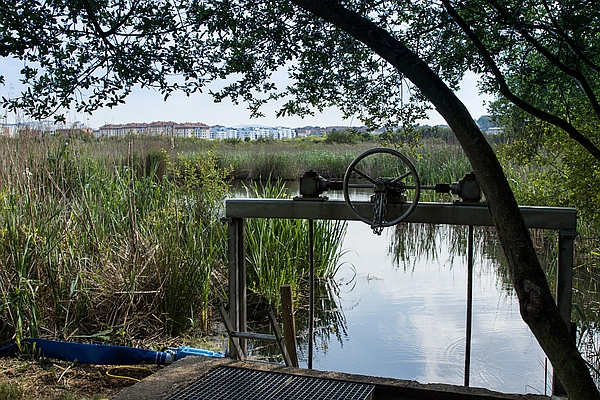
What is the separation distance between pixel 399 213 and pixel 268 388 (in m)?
0.86

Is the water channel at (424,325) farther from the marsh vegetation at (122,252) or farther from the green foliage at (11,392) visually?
the green foliage at (11,392)

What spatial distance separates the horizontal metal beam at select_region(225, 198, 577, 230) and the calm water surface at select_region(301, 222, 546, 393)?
1957 millimetres

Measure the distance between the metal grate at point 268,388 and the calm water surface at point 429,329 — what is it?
184 cm

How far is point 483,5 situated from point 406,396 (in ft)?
5.80

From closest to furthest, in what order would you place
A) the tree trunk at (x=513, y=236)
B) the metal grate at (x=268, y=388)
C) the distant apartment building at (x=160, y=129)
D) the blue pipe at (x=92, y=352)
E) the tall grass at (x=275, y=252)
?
the tree trunk at (x=513, y=236)
the metal grate at (x=268, y=388)
the blue pipe at (x=92, y=352)
the tall grass at (x=275, y=252)
the distant apartment building at (x=160, y=129)

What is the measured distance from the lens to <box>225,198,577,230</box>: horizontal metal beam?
2223mm

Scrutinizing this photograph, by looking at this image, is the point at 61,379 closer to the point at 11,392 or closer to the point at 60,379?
the point at 60,379

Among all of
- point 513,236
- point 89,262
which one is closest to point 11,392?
point 89,262

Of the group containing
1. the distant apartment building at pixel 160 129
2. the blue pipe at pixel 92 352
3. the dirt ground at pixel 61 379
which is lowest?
the dirt ground at pixel 61 379

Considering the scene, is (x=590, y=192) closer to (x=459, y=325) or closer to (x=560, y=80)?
(x=560, y=80)

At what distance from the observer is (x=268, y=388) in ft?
7.47

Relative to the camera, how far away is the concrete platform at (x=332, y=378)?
222 centimetres

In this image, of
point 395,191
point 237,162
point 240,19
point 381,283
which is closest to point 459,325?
point 381,283

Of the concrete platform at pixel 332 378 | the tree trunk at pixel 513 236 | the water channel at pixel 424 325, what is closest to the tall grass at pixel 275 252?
the water channel at pixel 424 325
